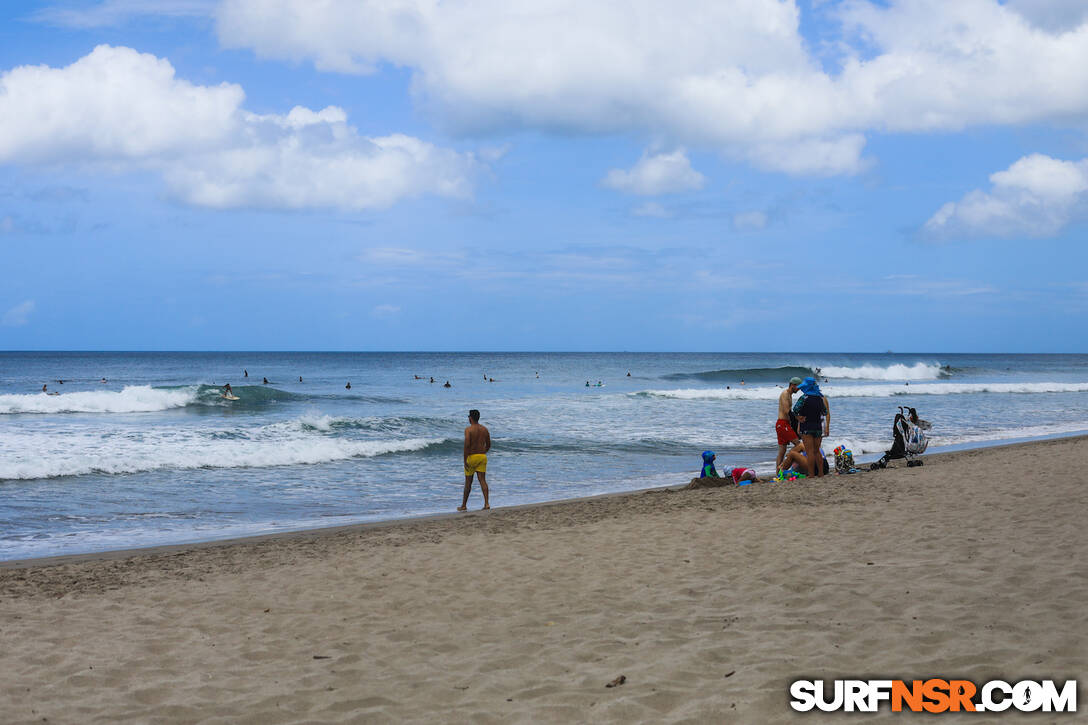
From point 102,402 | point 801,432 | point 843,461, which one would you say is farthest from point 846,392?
point 102,402

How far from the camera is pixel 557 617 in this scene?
5.72 meters

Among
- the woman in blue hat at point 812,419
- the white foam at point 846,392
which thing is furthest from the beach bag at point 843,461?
the white foam at point 846,392

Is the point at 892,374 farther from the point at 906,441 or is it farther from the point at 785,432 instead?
the point at 785,432

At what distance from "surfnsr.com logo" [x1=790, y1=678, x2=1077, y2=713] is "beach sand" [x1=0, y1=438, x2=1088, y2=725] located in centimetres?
12

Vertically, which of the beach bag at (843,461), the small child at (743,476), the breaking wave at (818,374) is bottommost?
the small child at (743,476)

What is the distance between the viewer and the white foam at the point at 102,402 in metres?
33.1

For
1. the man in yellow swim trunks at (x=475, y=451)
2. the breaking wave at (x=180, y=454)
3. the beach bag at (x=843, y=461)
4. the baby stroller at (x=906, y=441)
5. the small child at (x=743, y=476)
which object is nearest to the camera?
the man in yellow swim trunks at (x=475, y=451)

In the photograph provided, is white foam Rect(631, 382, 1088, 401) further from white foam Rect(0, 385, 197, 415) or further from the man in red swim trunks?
the man in red swim trunks

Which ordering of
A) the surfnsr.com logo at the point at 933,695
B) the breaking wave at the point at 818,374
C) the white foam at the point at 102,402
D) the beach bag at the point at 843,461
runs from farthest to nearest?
1. the breaking wave at the point at 818,374
2. the white foam at the point at 102,402
3. the beach bag at the point at 843,461
4. the surfnsr.com logo at the point at 933,695

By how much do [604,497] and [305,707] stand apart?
8754 millimetres

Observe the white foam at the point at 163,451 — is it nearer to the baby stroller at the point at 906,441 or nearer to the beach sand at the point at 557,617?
the beach sand at the point at 557,617

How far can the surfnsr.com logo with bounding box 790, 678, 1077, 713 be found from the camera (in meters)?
3.73

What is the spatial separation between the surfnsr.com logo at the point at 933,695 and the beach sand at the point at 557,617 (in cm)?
12

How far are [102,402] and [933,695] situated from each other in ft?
122
